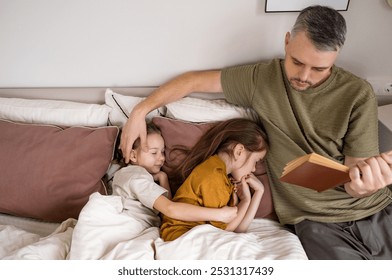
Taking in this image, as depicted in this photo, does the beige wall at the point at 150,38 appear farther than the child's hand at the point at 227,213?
Yes

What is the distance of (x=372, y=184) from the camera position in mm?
1082

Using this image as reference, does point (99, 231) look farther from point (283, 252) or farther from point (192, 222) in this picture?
point (283, 252)

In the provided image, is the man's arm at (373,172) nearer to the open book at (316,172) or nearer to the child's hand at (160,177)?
the open book at (316,172)

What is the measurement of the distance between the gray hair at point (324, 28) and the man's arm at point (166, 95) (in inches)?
17.6

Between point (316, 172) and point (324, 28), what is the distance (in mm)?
456

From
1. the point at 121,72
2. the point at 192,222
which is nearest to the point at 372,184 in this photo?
the point at 192,222

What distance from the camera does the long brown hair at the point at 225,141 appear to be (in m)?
1.42

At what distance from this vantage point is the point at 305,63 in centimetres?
121

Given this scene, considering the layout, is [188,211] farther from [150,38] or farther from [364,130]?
[150,38]

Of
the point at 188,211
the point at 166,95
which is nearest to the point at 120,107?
the point at 166,95

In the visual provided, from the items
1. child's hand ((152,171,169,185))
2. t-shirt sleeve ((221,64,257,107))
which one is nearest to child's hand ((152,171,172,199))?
child's hand ((152,171,169,185))

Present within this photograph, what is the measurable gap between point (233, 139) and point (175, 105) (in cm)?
29

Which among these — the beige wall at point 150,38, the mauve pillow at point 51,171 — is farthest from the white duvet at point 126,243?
the beige wall at point 150,38

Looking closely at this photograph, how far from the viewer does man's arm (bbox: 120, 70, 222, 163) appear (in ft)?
4.75
